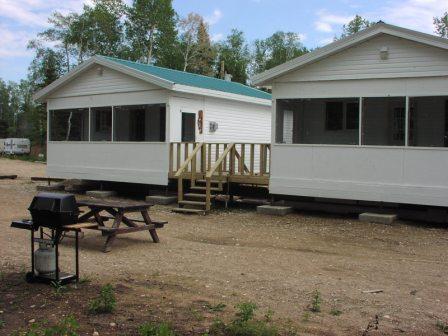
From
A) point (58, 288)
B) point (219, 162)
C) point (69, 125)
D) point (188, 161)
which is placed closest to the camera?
point (58, 288)

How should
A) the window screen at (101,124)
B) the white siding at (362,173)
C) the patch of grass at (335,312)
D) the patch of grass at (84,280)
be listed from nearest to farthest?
1. the patch of grass at (335,312)
2. the patch of grass at (84,280)
3. the white siding at (362,173)
4. the window screen at (101,124)

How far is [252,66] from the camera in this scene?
6750 centimetres

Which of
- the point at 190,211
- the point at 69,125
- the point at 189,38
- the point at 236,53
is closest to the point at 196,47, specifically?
the point at 189,38

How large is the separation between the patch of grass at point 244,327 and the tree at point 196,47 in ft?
137

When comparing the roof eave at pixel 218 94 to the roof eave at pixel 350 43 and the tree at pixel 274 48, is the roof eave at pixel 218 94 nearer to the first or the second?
the roof eave at pixel 350 43

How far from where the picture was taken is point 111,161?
51.8 ft

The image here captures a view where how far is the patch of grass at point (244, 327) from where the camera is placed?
4309mm

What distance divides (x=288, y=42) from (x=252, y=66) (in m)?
5.55

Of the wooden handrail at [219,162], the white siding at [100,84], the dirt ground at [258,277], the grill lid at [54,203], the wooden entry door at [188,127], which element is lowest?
the dirt ground at [258,277]

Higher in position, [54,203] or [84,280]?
[54,203]

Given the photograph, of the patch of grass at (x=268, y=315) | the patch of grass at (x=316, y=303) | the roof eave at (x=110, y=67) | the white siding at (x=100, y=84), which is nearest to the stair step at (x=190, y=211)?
the roof eave at (x=110, y=67)

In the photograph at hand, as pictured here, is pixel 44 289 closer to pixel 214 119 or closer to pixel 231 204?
pixel 231 204

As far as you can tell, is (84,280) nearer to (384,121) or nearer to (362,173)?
(362,173)

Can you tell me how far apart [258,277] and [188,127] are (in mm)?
9241
